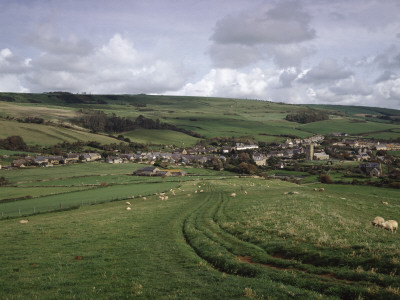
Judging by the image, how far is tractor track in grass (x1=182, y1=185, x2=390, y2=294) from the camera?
12501mm

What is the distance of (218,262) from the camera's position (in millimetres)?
15773

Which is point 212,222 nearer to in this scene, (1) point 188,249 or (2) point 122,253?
(1) point 188,249

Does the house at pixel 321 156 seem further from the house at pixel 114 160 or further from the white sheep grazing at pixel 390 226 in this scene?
the white sheep grazing at pixel 390 226

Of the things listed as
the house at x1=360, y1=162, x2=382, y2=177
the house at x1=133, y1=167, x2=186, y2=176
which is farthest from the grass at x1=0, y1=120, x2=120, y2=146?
the house at x1=360, y1=162, x2=382, y2=177

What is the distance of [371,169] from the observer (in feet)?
300

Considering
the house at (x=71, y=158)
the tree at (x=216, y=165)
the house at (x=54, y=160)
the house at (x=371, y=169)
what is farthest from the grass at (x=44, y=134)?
the house at (x=371, y=169)

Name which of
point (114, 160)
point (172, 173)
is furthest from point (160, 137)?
point (172, 173)

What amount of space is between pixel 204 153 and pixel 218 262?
13617 cm

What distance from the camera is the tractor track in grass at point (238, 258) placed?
12501 millimetres

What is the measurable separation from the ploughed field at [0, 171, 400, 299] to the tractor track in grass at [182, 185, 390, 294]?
46mm

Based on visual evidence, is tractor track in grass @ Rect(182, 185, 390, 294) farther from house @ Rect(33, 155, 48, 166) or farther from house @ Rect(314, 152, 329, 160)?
house @ Rect(314, 152, 329, 160)

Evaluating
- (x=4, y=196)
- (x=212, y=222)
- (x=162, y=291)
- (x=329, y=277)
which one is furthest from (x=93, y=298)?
(x=4, y=196)

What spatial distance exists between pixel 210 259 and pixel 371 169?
9096 cm

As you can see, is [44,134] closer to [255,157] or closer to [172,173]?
[172,173]
